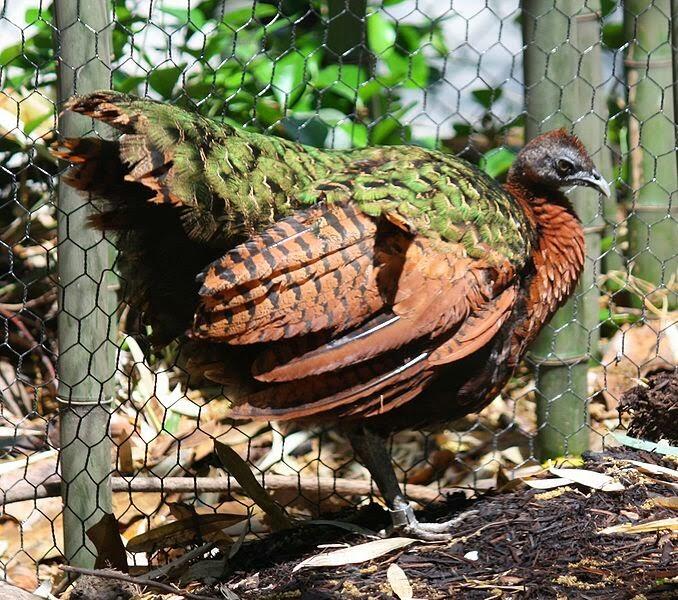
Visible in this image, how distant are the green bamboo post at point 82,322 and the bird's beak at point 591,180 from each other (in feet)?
6.70

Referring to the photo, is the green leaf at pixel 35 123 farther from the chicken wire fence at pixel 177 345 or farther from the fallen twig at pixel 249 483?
the fallen twig at pixel 249 483

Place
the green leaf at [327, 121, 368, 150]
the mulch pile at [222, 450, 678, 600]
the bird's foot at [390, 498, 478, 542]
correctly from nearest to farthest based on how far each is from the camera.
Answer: the mulch pile at [222, 450, 678, 600], the bird's foot at [390, 498, 478, 542], the green leaf at [327, 121, 368, 150]

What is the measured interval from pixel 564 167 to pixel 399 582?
195 centimetres

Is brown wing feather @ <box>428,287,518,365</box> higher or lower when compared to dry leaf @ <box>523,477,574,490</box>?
higher

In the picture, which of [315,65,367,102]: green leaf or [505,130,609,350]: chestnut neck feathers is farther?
[315,65,367,102]: green leaf

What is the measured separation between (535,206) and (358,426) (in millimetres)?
1300

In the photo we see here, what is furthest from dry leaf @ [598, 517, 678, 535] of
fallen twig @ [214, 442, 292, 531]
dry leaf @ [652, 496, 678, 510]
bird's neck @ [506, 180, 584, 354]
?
fallen twig @ [214, 442, 292, 531]

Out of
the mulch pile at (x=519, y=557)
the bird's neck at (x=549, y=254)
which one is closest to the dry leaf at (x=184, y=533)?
the mulch pile at (x=519, y=557)

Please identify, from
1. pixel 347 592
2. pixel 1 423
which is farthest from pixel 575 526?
pixel 1 423

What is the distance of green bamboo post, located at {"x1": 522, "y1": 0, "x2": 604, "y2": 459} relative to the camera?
4453 mm

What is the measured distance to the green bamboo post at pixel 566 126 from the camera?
445 centimetres

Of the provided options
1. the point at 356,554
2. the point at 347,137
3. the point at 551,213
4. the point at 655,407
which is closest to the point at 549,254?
the point at 551,213

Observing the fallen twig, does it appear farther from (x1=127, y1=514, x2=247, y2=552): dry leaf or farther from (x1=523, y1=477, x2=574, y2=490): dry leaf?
(x1=523, y1=477, x2=574, y2=490): dry leaf

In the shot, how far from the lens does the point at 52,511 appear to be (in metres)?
4.84
